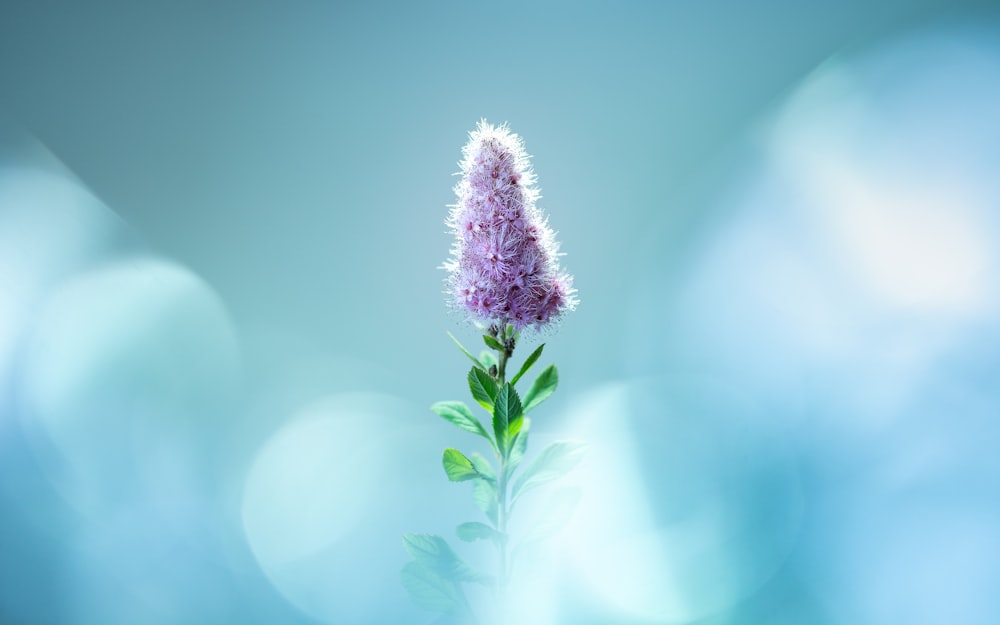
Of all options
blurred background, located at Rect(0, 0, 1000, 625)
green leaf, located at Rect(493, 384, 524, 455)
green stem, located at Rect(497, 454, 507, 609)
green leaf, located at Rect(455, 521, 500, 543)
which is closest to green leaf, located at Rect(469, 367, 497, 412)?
green leaf, located at Rect(493, 384, 524, 455)

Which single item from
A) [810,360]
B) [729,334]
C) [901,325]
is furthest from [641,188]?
[901,325]

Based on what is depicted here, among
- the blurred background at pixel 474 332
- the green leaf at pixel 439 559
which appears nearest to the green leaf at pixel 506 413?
the green leaf at pixel 439 559

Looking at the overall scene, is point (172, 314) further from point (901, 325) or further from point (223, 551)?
point (901, 325)

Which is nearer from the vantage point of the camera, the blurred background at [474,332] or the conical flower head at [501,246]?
the conical flower head at [501,246]

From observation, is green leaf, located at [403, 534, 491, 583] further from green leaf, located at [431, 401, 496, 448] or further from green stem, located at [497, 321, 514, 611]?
green leaf, located at [431, 401, 496, 448]

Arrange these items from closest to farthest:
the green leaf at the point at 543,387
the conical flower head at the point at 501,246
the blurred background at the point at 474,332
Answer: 1. the conical flower head at the point at 501,246
2. the green leaf at the point at 543,387
3. the blurred background at the point at 474,332

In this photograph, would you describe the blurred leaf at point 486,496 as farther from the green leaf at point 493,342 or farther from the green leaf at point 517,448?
the green leaf at point 493,342

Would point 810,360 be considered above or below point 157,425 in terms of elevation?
above
